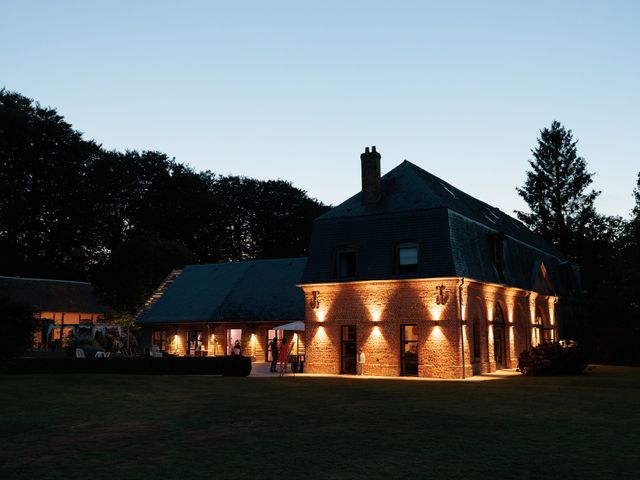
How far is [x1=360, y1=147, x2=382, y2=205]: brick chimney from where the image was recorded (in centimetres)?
3334

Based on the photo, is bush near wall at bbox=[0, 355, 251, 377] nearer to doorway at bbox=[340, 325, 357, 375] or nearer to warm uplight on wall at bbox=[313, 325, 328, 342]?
warm uplight on wall at bbox=[313, 325, 328, 342]

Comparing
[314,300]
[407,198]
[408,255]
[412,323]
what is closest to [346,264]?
[314,300]

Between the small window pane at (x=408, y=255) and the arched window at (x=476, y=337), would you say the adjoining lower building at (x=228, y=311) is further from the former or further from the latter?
the arched window at (x=476, y=337)

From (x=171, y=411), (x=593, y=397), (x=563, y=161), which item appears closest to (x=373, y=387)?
(x=593, y=397)

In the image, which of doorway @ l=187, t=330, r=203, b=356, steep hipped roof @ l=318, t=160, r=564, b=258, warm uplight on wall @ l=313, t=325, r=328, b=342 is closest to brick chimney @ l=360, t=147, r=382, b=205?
steep hipped roof @ l=318, t=160, r=564, b=258

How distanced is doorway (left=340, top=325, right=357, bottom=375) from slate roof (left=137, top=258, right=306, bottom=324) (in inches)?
352

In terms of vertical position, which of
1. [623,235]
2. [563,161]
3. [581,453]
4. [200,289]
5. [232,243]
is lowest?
[581,453]

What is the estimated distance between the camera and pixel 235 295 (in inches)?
1766

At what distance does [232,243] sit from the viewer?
261ft

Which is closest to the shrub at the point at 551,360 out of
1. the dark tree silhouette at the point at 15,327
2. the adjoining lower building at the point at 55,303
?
the dark tree silhouette at the point at 15,327

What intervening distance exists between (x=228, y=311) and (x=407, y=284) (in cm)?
1627

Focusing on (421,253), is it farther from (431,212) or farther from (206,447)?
(206,447)

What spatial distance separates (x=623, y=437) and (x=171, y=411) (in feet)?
33.4

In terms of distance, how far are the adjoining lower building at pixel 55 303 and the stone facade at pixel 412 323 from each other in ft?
118
